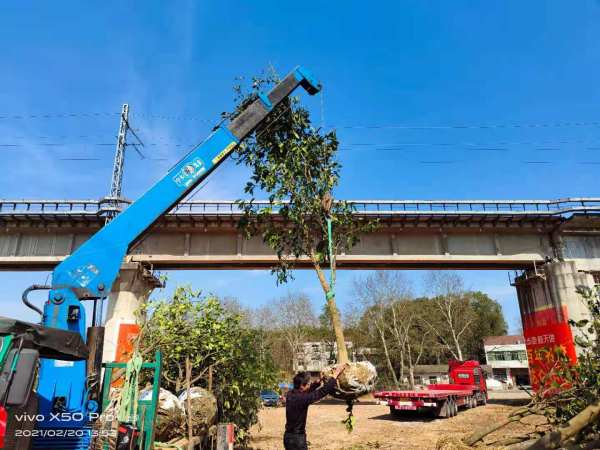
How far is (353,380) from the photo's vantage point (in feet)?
19.2

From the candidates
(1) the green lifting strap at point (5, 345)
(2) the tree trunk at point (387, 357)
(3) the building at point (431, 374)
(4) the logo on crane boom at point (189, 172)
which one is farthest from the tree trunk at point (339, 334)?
(3) the building at point (431, 374)

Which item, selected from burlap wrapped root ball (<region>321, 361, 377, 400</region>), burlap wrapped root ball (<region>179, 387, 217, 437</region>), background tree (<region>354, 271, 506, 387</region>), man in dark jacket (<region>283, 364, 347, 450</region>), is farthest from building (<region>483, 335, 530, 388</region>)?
man in dark jacket (<region>283, 364, 347, 450</region>)

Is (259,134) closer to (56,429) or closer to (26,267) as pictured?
(56,429)

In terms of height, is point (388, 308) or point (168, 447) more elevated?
point (388, 308)

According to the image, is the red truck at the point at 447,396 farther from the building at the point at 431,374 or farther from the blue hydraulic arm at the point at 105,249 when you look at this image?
the building at the point at 431,374

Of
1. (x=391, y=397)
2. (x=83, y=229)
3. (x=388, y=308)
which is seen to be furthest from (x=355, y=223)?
(x=388, y=308)

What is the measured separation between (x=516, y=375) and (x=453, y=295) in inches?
1095

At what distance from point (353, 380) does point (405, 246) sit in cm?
1761

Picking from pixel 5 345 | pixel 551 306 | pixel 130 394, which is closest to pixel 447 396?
pixel 551 306

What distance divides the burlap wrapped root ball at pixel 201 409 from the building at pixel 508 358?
2478 inches

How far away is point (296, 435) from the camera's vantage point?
223 inches

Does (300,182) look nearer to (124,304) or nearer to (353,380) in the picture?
(353,380)

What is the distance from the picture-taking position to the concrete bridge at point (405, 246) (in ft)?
68.6

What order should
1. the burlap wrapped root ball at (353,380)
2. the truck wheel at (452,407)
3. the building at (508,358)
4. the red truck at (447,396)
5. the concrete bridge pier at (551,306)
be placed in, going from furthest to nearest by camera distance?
1. the building at (508,358)
2. the concrete bridge pier at (551,306)
3. the truck wheel at (452,407)
4. the red truck at (447,396)
5. the burlap wrapped root ball at (353,380)
